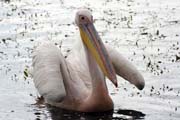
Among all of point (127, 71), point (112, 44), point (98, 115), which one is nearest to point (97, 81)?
point (98, 115)

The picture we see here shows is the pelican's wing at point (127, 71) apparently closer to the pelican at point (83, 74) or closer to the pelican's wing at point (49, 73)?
the pelican at point (83, 74)

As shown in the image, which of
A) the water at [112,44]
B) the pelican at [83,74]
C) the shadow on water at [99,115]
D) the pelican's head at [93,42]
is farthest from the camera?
the water at [112,44]

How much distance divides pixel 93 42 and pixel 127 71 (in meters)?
0.95

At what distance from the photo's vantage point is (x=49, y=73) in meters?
8.71

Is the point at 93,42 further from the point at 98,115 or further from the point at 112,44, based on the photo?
the point at 112,44

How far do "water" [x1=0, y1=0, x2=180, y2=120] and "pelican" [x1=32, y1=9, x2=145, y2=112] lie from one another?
0.68ft

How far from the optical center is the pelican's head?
8.38m

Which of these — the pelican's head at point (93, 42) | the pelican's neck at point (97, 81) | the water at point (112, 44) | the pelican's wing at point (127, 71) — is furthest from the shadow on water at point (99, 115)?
the pelican's head at point (93, 42)

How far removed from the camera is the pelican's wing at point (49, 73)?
8.46 m

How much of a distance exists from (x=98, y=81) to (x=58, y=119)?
2.70 feet

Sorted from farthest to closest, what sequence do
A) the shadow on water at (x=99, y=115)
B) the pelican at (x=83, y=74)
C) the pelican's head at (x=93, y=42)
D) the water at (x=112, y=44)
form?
the water at (x=112, y=44)
the shadow on water at (x=99, y=115)
the pelican at (x=83, y=74)
the pelican's head at (x=93, y=42)

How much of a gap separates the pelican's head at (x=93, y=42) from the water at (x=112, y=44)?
87 cm

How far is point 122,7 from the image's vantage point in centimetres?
1764

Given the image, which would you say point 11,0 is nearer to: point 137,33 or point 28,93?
point 137,33
